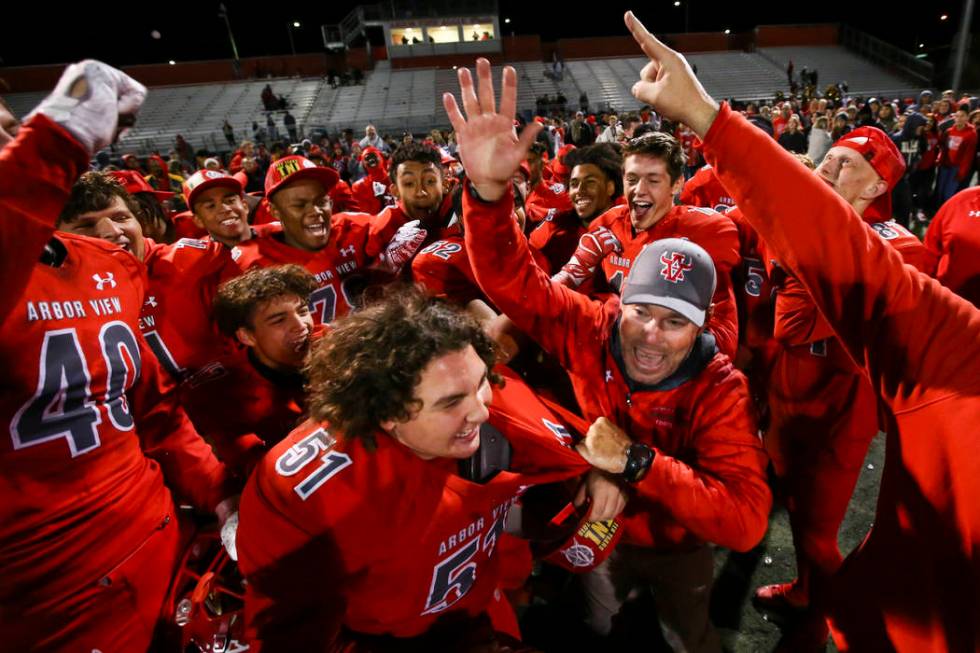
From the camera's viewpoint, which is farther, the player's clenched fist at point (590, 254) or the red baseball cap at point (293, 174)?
the red baseball cap at point (293, 174)

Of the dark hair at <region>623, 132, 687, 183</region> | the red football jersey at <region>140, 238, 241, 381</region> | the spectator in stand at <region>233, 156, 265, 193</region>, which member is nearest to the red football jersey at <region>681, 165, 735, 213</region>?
the dark hair at <region>623, 132, 687, 183</region>

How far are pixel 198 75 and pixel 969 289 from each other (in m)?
42.7

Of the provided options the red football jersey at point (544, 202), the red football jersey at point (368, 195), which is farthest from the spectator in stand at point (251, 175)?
the red football jersey at point (544, 202)

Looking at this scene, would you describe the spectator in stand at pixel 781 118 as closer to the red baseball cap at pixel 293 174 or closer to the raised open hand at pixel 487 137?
the red baseball cap at pixel 293 174

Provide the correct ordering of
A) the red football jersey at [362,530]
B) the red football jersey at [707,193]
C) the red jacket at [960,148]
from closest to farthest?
the red football jersey at [362,530] < the red football jersey at [707,193] < the red jacket at [960,148]

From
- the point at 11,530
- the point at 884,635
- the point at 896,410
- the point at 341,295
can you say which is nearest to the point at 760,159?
the point at 896,410

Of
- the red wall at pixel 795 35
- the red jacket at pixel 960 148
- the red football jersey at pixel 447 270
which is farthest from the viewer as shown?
the red wall at pixel 795 35

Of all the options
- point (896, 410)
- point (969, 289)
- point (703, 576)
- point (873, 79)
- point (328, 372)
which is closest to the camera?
point (896, 410)

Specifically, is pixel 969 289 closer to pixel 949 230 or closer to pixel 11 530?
pixel 949 230

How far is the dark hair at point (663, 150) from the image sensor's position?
132 inches

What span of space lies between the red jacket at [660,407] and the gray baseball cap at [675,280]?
0.74 ft

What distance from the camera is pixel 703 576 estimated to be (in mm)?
2441

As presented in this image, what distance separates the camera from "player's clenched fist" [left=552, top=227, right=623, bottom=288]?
336 cm

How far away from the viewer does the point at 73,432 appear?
1788 millimetres
